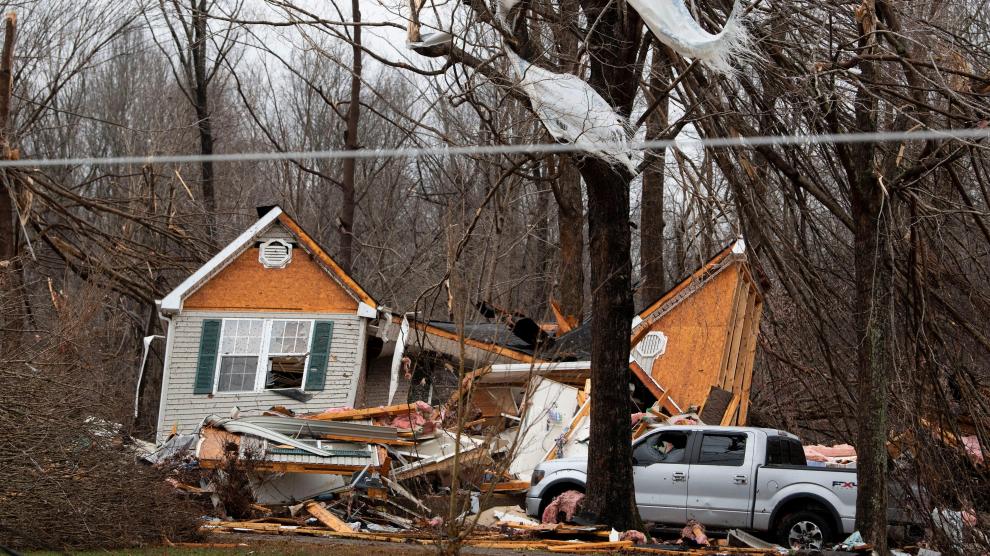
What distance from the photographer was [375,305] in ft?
66.0

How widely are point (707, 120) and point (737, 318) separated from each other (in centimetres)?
799

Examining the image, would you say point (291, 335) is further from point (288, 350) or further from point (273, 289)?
point (273, 289)

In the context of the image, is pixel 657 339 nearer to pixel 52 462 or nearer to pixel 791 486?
pixel 791 486

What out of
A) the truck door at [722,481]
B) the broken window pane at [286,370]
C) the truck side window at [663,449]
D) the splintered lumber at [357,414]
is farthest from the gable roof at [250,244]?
the truck door at [722,481]

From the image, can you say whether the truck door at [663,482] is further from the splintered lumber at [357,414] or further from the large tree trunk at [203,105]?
the large tree trunk at [203,105]

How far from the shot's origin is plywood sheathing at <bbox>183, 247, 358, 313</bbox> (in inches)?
765

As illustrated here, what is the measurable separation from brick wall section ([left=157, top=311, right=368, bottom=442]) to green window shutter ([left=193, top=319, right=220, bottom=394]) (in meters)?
0.09

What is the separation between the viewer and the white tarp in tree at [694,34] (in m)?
7.84

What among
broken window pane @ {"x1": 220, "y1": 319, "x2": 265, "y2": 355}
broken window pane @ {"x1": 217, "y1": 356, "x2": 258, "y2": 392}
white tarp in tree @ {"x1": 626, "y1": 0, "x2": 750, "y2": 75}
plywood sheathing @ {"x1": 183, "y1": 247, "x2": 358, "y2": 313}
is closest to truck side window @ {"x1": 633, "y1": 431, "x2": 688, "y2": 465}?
white tarp in tree @ {"x1": 626, "y1": 0, "x2": 750, "y2": 75}

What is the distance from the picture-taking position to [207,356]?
1903cm

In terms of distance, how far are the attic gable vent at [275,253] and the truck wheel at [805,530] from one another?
10758 mm

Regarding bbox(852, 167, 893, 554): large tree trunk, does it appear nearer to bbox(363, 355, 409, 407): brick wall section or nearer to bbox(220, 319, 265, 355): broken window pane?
bbox(220, 319, 265, 355): broken window pane

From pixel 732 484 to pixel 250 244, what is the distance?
414 inches

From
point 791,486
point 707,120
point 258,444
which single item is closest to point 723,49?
point 707,120
